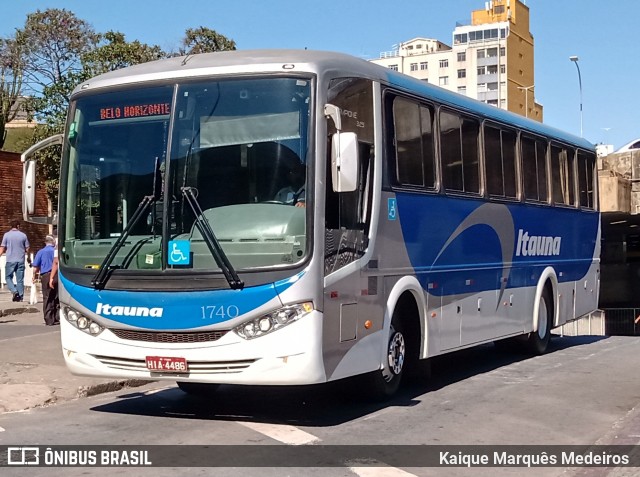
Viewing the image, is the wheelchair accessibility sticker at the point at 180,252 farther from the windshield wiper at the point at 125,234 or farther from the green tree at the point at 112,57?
the green tree at the point at 112,57

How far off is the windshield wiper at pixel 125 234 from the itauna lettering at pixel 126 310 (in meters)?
0.19

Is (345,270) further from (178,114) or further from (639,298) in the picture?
(639,298)

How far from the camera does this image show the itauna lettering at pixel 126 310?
8.25 metres

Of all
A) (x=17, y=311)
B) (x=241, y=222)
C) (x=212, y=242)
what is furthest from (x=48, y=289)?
(x=241, y=222)

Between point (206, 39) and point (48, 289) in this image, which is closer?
point (48, 289)

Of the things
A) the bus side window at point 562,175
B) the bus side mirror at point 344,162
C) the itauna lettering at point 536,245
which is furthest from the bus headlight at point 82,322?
the bus side window at point 562,175

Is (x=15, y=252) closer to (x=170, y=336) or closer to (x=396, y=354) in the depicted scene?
(x=396, y=354)

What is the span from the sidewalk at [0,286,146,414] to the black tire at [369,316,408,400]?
3149 mm

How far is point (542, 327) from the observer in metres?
15.0

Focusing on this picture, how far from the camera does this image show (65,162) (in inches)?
357

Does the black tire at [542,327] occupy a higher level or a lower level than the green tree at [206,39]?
lower

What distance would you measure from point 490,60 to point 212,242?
109 m

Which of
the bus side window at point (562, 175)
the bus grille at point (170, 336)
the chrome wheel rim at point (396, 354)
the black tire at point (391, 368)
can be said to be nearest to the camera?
the bus grille at point (170, 336)

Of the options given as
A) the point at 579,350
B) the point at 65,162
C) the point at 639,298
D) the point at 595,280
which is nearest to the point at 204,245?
the point at 65,162
